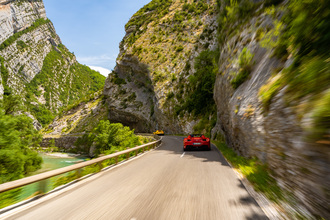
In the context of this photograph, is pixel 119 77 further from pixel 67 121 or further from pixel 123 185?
pixel 123 185

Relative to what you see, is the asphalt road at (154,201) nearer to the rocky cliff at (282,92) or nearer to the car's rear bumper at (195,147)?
the rocky cliff at (282,92)

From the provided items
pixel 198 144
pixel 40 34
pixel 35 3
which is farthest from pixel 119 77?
pixel 35 3

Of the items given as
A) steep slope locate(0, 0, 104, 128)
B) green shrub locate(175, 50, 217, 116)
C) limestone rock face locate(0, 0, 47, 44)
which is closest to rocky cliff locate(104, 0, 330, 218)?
green shrub locate(175, 50, 217, 116)

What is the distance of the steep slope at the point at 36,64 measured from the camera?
356ft

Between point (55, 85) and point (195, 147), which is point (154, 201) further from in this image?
point (55, 85)

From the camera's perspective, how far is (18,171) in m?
10.6

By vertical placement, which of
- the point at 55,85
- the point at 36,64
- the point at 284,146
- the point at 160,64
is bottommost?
the point at 284,146

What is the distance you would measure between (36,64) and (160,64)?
11334 cm

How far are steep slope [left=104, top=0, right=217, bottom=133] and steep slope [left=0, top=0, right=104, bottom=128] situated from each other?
3859 centimetres

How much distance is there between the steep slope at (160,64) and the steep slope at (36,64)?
1519 inches

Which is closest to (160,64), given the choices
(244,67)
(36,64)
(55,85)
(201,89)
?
(201,89)

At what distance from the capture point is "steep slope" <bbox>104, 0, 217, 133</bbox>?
153 feet

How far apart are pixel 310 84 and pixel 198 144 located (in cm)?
1040

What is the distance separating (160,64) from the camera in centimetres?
5125
